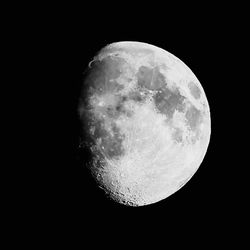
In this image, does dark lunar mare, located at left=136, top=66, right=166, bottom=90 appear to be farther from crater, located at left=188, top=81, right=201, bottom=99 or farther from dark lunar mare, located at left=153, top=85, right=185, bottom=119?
crater, located at left=188, top=81, right=201, bottom=99

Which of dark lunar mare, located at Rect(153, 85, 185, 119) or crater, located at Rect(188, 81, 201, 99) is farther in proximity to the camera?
crater, located at Rect(188, 81, 201, 99)

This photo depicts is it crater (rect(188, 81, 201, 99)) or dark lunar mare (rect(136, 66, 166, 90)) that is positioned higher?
crater (rect(188, 81, 201, 99))

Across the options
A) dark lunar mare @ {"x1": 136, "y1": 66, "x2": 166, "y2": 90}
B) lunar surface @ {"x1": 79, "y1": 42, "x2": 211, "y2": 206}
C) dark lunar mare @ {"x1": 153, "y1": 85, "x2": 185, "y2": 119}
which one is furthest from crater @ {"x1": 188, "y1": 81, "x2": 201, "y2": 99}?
dark lunar mare @ {"x1": 136, "y1": 66, "x2": 166, "y2": 90}

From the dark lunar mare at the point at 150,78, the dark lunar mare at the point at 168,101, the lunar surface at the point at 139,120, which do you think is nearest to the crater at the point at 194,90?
the lunar surface at the point at 139,120

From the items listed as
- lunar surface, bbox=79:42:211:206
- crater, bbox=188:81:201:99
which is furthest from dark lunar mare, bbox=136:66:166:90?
crater, bbox=188:81:201:99

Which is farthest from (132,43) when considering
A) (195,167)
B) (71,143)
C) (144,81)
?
(195,167)

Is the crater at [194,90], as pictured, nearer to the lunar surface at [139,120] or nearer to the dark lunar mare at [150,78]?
the lunar surface at [139,120]

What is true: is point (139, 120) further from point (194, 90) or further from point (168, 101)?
point (194, 90)

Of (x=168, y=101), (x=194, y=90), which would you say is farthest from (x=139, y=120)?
(x=194, y=90)
